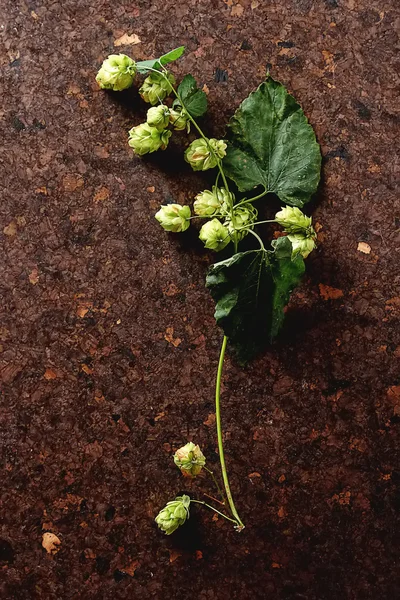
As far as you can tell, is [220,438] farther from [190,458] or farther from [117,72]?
[117,72]

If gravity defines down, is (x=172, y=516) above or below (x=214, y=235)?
below

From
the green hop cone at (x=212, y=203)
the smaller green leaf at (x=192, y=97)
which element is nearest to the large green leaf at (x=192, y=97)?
the smaller green leaf at (x=192, y=97)

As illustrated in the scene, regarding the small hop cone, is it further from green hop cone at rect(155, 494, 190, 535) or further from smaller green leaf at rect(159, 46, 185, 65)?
green hop cone at rect(155, 494, 190, 535)

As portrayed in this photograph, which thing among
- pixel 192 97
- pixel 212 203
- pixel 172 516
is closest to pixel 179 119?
pixel 192 97

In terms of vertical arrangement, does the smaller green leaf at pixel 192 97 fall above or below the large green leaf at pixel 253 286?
above

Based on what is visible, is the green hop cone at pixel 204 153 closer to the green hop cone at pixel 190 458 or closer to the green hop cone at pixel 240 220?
the green hop cone at pixel 240 220

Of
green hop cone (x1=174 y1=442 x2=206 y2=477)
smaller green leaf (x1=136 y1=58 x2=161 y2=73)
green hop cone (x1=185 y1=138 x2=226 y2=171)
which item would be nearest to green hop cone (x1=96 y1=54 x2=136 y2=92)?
smaller green leaf (x1=136 y1=58 x2=161 y2=73)
